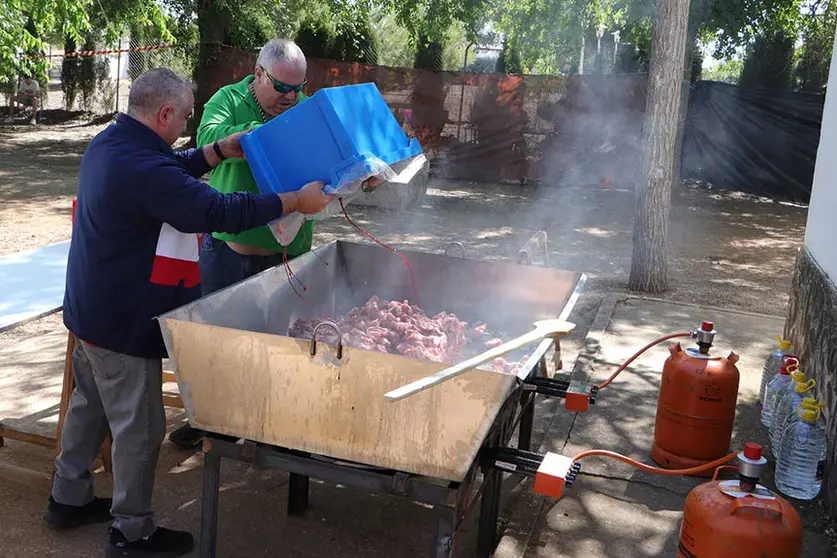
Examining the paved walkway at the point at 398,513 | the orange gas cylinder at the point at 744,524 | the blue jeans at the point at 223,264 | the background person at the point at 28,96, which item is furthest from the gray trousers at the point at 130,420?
the background person at the point at 28,96

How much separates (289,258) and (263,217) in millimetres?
1025

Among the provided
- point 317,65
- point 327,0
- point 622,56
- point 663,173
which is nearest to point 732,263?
point 663,173

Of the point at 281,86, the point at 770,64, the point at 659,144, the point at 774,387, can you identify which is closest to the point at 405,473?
the point at 281,86

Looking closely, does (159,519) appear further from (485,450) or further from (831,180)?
(831,180)

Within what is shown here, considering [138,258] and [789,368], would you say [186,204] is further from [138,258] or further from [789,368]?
[789,368]

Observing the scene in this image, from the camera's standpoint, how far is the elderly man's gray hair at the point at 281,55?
3.42m

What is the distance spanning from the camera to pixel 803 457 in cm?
373

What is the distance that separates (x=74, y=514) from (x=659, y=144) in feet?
19.8

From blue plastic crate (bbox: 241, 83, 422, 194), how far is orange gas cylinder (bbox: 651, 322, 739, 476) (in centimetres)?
179

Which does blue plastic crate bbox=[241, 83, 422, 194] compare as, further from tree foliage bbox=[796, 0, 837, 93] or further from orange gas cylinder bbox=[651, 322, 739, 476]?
tree foliage bbox=[796, 0, 837, 93]

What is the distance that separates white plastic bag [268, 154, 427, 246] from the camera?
113 inches

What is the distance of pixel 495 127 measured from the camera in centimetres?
1509

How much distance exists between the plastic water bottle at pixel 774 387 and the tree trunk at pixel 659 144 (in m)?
3.30

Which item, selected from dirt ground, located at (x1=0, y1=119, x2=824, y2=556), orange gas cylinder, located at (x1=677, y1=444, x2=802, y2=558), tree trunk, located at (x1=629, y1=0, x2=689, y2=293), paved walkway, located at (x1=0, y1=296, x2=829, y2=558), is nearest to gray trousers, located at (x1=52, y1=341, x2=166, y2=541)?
paved walkway, located at (x1=0, y1=296, x2=829, y2=558)
